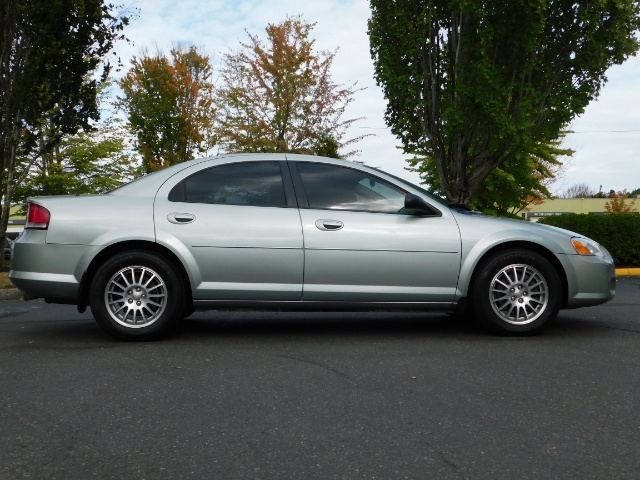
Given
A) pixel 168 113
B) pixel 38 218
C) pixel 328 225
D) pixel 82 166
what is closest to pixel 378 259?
pixel 328 225

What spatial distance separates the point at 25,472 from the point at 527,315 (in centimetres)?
451

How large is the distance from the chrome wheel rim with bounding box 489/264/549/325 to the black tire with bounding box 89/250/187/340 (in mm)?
2716

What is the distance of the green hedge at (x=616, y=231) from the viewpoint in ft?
50.8

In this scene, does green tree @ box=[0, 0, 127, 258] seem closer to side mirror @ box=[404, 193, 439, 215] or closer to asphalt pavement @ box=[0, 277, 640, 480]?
asphalt pavement @ box=[0, 277, 640, 480]

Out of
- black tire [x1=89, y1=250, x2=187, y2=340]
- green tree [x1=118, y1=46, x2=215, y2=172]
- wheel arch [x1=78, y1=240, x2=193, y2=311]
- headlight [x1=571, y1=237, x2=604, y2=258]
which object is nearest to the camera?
black tire [x1=89, y1=250, x2=187, y2=340]

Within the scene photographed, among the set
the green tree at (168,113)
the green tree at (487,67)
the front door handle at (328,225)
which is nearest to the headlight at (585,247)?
the front door handle at (328,225)

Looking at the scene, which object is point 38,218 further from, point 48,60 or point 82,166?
point 82,166

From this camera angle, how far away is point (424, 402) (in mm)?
4160

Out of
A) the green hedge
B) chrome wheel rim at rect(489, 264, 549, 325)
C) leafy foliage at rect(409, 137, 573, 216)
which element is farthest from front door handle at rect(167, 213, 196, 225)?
leafy foliage at rect(409, 137, 573, 216)

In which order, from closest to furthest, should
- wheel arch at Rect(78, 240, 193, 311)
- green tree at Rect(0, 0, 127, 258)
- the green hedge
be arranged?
wheel arch at Rect(78, 240, 193, 311), green tree at Rect(0, 0, 127, 258), the green hedge

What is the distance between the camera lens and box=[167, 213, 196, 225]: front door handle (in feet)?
20.3

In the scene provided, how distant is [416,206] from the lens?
6281 mm

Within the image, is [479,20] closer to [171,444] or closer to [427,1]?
[427,1]

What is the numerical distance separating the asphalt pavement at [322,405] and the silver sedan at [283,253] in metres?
0.33
